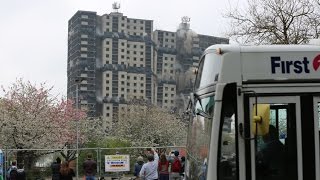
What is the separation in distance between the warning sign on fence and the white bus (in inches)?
646

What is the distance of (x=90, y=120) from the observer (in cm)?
5447

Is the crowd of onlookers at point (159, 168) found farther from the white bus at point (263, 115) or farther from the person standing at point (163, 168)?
the white bus at point (263, 115)

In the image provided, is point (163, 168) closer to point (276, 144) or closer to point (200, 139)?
point (200, 139)

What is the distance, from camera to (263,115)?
568cm

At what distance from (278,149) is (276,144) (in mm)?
64

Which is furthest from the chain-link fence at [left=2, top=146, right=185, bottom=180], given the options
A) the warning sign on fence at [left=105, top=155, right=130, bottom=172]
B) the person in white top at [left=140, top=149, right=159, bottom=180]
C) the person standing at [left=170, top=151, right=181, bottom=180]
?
the person in white top at [left=140, top=149, right=159, bottom=180]

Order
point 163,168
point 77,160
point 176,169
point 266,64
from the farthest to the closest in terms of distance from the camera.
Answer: point 77,160
point 176,169
point 163,168
point 266,64

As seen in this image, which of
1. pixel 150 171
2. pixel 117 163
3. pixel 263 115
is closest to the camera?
pixel 263 115

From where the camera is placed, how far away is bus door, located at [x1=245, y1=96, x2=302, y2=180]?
19.2ft

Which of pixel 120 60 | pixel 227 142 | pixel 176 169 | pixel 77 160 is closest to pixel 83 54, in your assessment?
pixel 120 60

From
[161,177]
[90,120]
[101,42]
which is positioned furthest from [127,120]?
[161,177]

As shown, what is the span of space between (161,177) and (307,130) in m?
10.9

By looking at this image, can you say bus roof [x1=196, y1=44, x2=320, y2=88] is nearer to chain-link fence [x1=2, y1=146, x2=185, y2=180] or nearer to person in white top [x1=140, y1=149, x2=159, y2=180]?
person in white top [x1=140, y1=149, x2=159, y2=180]

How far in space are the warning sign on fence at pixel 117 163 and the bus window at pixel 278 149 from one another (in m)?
16.7
